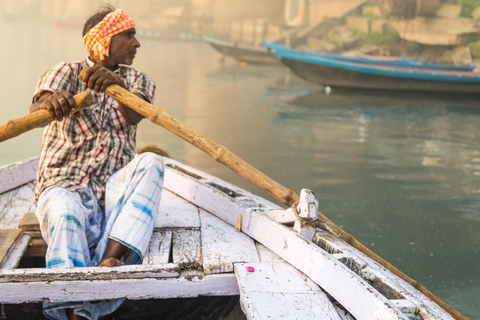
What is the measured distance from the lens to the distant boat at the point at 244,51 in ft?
49.8

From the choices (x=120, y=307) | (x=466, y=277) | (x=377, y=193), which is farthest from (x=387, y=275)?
(x=377, y=193)

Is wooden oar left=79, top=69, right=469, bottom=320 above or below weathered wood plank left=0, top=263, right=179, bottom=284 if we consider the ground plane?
above

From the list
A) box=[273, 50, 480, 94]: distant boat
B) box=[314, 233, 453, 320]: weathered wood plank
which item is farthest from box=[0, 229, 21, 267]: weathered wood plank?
box=[273, 50, 480, 94]: distant boat

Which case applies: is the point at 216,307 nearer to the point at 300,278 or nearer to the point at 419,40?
the point at 300,278

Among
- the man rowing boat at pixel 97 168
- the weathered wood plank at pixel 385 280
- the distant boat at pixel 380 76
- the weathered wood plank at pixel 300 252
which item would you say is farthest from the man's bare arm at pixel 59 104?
the distant boat at pixel 380 76

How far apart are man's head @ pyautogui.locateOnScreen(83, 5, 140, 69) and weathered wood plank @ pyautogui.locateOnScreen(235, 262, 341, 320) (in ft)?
3.06

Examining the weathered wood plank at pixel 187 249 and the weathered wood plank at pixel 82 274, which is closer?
the weathered wood plank at pixel 82 274

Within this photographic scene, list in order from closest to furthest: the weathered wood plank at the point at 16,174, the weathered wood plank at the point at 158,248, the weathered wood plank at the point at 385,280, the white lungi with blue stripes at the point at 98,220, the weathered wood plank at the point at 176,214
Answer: the weathered wood plank at the point at 385,280 < the white lungi with blue stripes at the point at 98,220 < the weathered wood plank at the point at 158,248 < the weathered wood plank at the point at 176,214 < the weathered wood plank at the point at 16,174

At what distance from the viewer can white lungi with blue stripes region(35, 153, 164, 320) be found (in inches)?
67.8

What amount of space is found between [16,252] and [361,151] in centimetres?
464

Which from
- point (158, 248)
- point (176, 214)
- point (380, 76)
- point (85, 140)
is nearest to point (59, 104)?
point (85, 140)

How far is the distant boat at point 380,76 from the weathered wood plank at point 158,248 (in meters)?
8.53

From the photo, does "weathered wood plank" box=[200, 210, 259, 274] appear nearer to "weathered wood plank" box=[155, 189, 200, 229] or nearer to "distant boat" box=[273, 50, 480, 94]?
"weathered wood plank" box=[155, 189, 200, 229]

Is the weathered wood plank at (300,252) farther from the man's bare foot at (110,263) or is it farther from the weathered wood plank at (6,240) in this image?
the weathered wood plank at (6,240)
